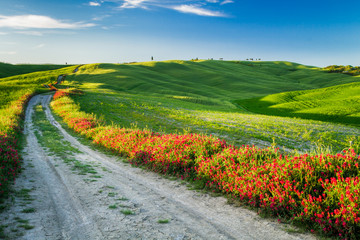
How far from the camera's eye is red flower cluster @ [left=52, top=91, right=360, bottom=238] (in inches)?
224

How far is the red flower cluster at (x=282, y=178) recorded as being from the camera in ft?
18.7

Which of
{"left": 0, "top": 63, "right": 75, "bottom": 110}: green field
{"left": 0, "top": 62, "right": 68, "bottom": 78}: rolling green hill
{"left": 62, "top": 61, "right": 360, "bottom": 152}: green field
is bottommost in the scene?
{"left": 62, "top": 61, "right": 360, "bottom": 152}: green field

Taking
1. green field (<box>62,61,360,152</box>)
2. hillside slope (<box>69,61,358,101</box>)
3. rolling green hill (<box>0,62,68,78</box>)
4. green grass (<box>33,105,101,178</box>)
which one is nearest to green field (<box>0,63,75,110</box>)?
rolling green hill (<box>0,62,68,78</box>)

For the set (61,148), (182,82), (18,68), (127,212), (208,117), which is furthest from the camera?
(18,68)

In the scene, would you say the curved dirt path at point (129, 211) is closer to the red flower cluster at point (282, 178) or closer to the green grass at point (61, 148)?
the red flower cluster at point (282, 178)

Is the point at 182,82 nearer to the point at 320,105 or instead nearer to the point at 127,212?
the point at 320,105

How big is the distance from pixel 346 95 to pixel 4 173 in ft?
180

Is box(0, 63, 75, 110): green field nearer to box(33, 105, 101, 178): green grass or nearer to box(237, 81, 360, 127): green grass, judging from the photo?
box(33, 105, 101, 178): green grass

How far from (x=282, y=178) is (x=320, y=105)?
42.5m

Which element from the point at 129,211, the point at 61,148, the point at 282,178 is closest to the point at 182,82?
the point at 61,148

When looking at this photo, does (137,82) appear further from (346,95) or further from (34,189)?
(34,189)

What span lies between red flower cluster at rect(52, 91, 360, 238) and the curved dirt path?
56cm

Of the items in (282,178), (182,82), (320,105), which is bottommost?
(320,105)

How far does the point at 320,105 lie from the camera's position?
42.6 m
